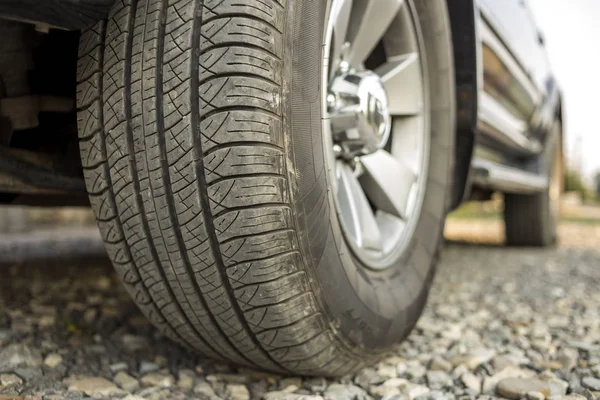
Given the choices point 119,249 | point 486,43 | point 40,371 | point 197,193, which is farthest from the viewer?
point 486,43

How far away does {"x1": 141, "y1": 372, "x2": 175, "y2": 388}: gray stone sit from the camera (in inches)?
45.1

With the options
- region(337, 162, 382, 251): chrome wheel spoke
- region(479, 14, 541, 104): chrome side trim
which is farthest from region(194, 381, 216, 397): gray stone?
region(479, 14, 541, 104): chrome side trim

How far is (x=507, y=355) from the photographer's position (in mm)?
1365

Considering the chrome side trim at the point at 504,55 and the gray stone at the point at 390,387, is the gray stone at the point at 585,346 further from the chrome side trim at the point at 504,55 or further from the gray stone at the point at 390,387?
the chrome side trim at the point at 504,55

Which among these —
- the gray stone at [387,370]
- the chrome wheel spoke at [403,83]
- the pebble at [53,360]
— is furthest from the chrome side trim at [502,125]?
the pebble at [53,360]

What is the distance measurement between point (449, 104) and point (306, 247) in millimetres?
790

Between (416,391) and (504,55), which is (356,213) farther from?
(504,55)

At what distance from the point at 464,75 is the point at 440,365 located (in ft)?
3.02

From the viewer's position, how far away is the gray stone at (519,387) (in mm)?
1106

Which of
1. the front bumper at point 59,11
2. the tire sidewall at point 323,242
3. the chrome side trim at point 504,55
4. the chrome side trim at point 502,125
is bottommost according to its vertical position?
the tire sidewall at point 323,242

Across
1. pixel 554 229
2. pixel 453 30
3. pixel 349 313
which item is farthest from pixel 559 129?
pixel 349 313

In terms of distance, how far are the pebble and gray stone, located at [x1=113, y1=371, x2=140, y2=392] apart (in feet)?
0.44

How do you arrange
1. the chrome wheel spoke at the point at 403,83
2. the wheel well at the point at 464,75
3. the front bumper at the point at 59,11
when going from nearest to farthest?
the front bumper at the point at 59,11, the chrome wheel spoke at the point at 403,83, the wheel well at the point at 464,75

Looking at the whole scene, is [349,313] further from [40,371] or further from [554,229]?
[554,229]
